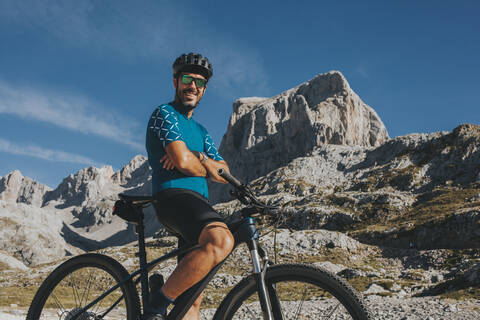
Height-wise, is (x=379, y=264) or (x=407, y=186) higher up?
(x=407, y=186)

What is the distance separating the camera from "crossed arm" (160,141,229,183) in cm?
421

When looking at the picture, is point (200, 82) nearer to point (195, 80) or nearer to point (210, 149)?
point (195, 80)

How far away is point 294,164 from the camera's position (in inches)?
6919

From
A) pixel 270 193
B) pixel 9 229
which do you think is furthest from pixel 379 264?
pixel 9 229

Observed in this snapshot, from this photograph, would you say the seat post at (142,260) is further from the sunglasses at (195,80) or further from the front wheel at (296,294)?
the sunglasses at (195,80)

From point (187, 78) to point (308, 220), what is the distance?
102m

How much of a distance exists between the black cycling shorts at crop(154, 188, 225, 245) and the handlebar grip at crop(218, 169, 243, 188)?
452mm

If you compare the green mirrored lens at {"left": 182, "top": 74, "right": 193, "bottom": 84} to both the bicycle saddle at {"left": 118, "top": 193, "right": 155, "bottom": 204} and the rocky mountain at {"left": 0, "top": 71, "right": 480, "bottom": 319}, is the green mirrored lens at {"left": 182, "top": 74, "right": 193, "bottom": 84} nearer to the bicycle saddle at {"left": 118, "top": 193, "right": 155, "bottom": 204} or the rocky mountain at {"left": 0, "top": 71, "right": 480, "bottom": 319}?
the bicycle saddle at {"left": 118, "top": 193, "right": 155, "bottom": 204}

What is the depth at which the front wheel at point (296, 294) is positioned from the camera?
3.72m

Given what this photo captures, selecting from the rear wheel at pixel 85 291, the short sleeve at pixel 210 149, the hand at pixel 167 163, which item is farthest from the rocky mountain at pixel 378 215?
the rear wheel at pixel 85 291

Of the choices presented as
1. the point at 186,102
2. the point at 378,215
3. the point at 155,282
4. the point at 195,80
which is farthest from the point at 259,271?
the point at 378,215

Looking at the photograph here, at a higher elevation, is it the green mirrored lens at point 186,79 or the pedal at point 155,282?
the green mirrored lens at point 186,79

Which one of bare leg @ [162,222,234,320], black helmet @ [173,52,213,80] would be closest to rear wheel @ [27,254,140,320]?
bare leg @ [162,222,234,320]

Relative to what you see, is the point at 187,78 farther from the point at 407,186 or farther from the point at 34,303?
the point at 407,186
